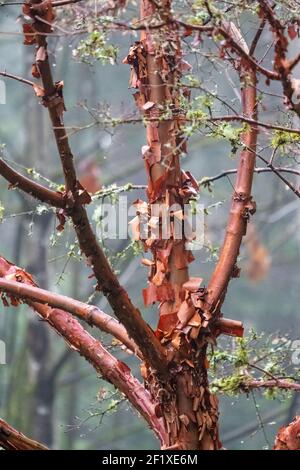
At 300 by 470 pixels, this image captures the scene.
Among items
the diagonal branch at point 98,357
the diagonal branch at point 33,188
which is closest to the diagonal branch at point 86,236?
the diagonal branch at point 33,188

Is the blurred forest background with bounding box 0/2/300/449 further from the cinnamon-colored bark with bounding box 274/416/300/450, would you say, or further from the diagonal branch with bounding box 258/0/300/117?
the cinnamon-colored bark with bounding box 274/416/300/450

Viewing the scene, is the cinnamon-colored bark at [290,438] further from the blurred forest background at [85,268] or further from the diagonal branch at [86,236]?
the blurred forest background at [85,268]

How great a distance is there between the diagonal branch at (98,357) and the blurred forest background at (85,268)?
185mm

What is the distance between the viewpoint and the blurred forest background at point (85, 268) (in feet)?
18.9

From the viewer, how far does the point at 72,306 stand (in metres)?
1.68

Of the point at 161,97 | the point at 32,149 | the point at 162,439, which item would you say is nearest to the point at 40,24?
the point at 161,97

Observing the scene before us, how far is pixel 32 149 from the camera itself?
20.5 ft

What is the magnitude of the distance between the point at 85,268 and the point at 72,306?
323 inches

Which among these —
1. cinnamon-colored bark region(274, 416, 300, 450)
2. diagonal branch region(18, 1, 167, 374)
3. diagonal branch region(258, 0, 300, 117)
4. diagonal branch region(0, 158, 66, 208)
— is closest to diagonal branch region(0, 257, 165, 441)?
diagonal branch region(18, 1, 167, 374)

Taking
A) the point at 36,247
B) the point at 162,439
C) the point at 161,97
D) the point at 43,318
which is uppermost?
the point at 36,247

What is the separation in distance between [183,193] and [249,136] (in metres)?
0.22

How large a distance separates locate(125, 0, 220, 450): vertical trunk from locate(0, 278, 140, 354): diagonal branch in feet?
0.30

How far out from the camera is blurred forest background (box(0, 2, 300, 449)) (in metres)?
5.77

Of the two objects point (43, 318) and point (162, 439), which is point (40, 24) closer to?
point (43, 318)
